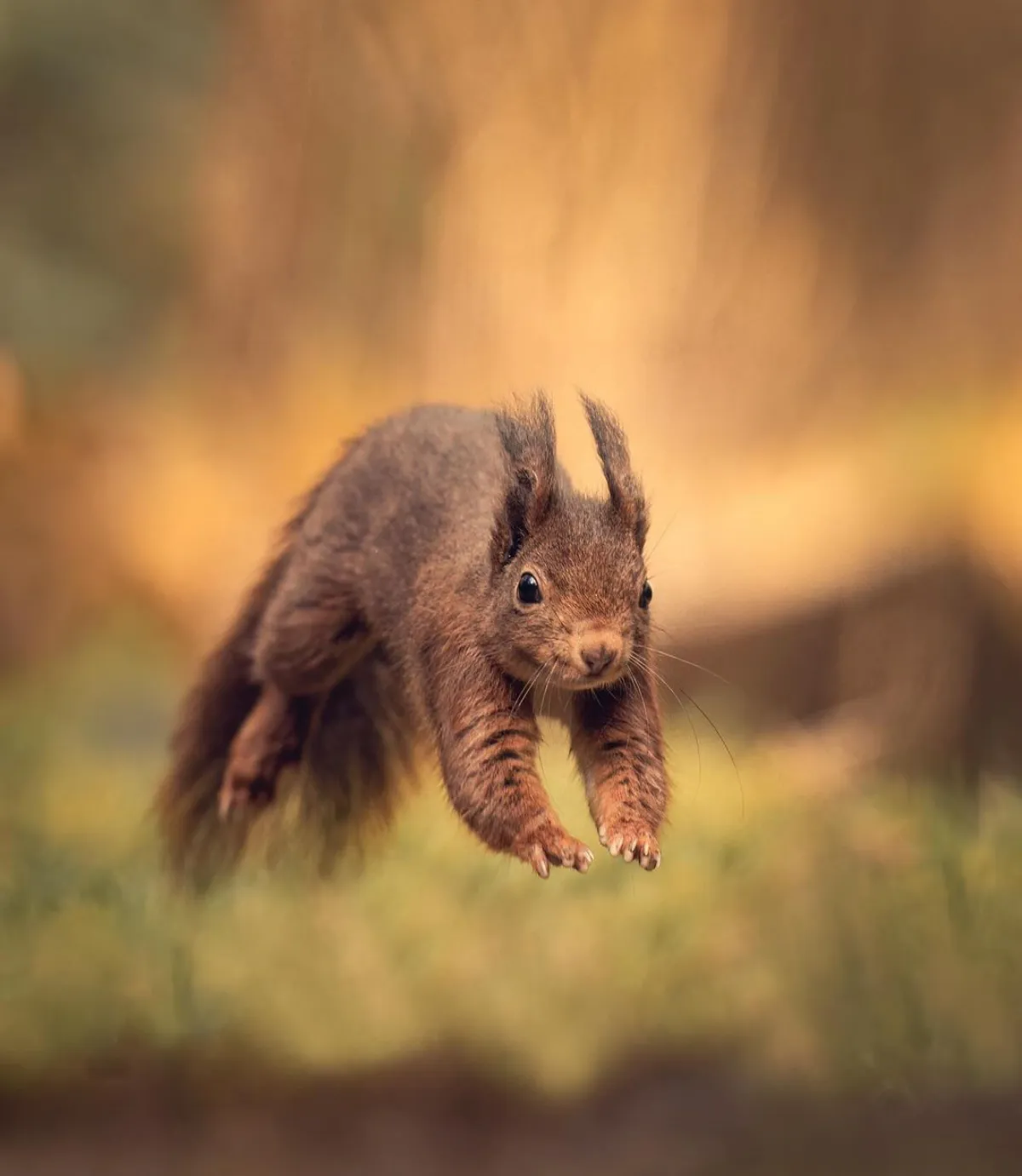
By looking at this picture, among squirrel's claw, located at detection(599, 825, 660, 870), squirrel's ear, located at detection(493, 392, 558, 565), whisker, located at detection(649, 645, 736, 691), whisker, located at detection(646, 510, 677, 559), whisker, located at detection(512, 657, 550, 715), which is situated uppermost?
whisker, located at detection(646, 510, 677, 559)

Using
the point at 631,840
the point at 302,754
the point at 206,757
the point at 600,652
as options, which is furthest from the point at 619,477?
the point at 206,757

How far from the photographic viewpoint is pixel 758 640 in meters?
2.20

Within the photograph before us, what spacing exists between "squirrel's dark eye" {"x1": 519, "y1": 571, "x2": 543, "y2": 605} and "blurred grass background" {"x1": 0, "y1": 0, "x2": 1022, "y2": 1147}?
2.10 feet

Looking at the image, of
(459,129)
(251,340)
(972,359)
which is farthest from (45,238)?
(972,359)

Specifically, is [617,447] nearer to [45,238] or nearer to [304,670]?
[304,670]

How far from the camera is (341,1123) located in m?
2.10

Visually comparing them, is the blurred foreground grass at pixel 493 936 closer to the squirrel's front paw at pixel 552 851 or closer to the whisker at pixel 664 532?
the whisker at pixel 664 532

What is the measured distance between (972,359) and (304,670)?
4.23ft

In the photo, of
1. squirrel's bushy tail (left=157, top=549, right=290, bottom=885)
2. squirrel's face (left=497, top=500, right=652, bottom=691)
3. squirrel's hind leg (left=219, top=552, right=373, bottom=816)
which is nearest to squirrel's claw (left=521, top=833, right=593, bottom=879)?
squirrel's face (left=497, top=500, right=652, bottom=691)

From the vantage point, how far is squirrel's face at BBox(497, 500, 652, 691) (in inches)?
54.5

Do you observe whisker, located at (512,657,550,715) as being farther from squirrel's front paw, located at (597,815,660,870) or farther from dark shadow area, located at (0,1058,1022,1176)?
dark shadow area, located at (0,1058,1022,1176)

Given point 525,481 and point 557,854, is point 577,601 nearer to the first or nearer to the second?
point 525,481

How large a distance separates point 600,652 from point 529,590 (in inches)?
4.7

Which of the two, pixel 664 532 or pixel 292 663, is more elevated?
pixel 664 532
